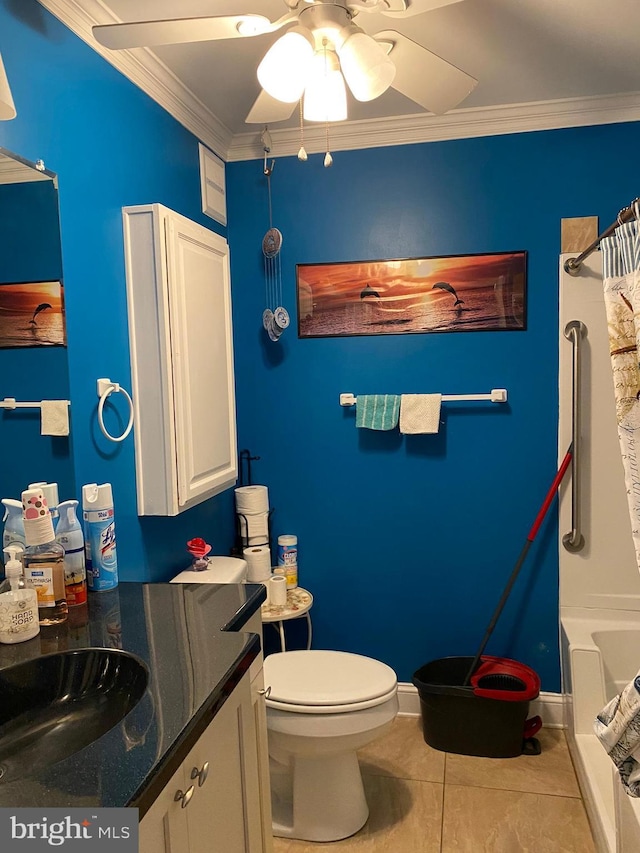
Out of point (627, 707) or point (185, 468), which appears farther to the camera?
point (185, 468)

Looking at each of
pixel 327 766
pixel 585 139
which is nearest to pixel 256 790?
pixel 327 766

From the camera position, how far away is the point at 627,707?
1.41 meters

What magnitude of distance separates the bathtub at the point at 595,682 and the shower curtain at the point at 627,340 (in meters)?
0.99

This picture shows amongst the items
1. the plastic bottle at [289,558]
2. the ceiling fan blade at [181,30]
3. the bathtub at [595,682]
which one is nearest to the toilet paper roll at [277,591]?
the plastic bottle at [289,558]

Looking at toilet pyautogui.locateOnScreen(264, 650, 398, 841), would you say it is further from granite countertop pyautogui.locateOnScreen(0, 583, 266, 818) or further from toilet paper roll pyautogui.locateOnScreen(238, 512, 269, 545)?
toilet paper roll pyautogui.locateOnScreen(238, 512, 269, 545)

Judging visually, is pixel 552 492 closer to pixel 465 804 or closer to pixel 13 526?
pixel 465 804

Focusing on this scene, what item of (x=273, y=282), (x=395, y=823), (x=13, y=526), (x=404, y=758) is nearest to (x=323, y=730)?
(x=395, y=823)

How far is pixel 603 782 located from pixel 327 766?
88 centimetres

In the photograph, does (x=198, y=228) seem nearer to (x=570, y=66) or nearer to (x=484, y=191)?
(x=484, y=191)

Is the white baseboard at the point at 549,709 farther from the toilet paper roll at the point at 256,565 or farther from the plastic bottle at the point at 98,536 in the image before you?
the plastic bottle at the point at 98,536

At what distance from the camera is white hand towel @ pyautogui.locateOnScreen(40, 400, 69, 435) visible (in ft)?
5.60

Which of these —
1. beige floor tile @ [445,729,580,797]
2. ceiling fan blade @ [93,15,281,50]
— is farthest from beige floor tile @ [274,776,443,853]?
ceiling fan blade @ [93,15,281,50]

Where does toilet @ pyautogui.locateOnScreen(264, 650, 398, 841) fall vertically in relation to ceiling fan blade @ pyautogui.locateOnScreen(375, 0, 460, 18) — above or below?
below

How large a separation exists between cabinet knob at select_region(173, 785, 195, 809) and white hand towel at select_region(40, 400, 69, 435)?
0.93 metres
